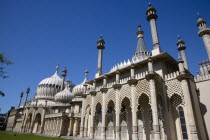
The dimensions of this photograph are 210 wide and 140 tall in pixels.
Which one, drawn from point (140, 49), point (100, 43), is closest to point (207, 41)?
point (140, 49)

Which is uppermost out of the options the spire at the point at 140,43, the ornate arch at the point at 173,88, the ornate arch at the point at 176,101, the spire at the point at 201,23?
the spire at the point at 140,43

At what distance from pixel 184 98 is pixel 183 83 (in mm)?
1478

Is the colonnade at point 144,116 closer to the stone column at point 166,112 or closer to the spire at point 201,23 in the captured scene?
the stone column at point 166,112

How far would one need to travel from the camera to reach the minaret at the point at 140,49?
32.5 m

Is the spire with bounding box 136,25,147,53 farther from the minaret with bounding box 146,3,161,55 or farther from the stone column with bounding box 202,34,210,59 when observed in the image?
the stone column with bounding box 202,34,210,59

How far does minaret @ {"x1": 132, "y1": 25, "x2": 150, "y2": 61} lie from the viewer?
32503 millimetres

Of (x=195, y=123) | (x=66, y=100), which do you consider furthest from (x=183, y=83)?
(x=66, y=100)

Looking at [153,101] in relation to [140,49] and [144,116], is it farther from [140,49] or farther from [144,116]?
[140,49]

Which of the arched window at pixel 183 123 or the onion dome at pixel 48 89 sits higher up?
the onion dome at pixel 48 89

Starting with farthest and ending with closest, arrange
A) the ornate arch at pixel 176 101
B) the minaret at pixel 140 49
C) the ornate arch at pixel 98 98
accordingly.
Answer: the minaret at pixel 140 49 → the ornate arch at pixel 98 98 → the ornate arch at pixel 176 101

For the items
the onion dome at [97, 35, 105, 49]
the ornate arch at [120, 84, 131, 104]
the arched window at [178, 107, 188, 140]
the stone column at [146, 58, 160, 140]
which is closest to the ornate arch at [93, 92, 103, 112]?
the ornate arch at [120, 84, 131, 104]

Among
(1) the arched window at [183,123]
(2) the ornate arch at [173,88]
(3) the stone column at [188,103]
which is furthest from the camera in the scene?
(2) the ornate arch at [173,88]

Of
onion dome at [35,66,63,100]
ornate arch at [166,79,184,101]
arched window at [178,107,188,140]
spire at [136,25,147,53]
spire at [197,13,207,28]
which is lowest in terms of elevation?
arched window at [178,107,188,140]

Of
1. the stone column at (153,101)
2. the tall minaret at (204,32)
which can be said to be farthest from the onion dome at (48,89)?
the tall minaret at (204,32)
